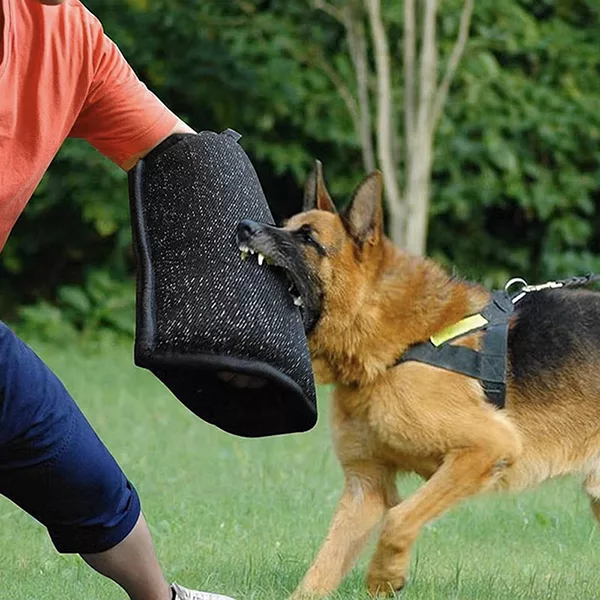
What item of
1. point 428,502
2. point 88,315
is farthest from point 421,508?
point 88,315

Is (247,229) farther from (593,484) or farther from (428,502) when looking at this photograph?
(593,484)

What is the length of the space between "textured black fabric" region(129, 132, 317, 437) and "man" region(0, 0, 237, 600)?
1.06 feet

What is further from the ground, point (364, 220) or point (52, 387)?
Answer: point (52, 387)

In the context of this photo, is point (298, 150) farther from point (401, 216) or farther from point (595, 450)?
point (595, 450)

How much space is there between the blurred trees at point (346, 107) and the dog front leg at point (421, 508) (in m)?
9.32

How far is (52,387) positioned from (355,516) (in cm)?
188

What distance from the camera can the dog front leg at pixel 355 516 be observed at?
5.18 m

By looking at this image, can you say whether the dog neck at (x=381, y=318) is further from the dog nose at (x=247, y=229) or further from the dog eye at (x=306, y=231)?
the dog nose at (x=247, y=229)

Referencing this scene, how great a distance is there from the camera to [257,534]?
611 centimetres

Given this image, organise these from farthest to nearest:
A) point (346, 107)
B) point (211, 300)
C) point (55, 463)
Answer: point (346, 107)
point (211, 300)
point (55, 463)

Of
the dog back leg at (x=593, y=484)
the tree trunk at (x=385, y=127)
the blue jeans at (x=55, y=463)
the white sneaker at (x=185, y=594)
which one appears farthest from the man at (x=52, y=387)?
the tree trunk at (x=385, y=127)

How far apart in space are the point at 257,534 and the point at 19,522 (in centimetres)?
112

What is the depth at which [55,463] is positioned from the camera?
372 cm

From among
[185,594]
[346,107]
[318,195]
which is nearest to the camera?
[185,594]
